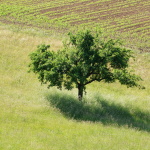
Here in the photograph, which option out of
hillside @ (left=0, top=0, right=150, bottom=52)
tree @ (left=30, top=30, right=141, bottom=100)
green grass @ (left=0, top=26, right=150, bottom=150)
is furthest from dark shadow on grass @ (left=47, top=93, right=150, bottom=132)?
hillside @ (left=0, top=0, right=150, bottom=52)

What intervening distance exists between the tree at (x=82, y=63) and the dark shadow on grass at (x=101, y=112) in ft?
4.95

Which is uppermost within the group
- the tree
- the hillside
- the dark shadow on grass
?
the hillside

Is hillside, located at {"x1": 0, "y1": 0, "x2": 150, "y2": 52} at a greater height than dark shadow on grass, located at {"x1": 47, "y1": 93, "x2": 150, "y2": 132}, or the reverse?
hillside, located at {"x1": 0, "y1": 0, "x2": 150, "y2": 52}

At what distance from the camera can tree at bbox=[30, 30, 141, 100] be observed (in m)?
26.3

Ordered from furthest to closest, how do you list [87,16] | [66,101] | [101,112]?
[87,16] < [66,101] < [101,112]

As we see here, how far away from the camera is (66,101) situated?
2786cm

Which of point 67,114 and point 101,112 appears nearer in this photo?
point 67,114

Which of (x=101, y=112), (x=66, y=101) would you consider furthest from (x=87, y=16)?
(x=101, y=112)

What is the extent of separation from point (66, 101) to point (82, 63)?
374 cm

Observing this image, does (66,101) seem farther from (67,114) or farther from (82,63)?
(82,63)

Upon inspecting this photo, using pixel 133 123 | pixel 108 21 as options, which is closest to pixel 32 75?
pixel 133 123

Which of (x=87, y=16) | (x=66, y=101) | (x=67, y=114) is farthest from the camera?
(x=87, y=16)

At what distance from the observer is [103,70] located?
87.5 ft

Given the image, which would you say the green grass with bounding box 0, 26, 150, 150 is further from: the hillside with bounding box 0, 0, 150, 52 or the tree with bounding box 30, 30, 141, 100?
the hillside with bounding box 0, 0, 150, 52
